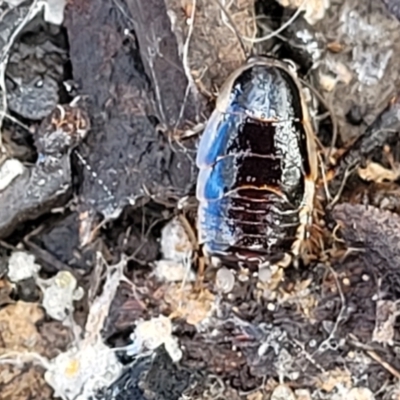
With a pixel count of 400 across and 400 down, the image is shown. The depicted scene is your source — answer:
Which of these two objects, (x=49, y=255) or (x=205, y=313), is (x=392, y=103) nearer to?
(x=205, y=313)

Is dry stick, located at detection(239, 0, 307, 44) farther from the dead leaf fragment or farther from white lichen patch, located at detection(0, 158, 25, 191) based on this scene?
white lichen patch, located at detection(0, 158, 25, 191)

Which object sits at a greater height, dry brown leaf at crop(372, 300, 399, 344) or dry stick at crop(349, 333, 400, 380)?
dry brown leaf at crop(372, 300, 399, 344)

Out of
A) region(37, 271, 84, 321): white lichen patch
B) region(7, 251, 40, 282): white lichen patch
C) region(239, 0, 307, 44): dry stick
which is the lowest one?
region(37, 271, 84, 321): white lichen patch

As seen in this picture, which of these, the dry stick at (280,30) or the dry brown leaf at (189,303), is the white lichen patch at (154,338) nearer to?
the dry brown leaf at (189,303)

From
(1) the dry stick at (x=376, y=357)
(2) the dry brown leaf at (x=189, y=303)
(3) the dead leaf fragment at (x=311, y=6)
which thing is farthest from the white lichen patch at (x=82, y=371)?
(3) the dead leaf fragment at (x=311, y=6)

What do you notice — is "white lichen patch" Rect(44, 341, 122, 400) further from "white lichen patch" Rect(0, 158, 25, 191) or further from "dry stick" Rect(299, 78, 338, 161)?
"dry stick" Rect(299, 78, 338, 161)

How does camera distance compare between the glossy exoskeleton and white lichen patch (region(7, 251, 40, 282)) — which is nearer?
the glossy exoskeleton

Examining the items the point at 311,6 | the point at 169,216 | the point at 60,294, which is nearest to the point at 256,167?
the point at 169,216

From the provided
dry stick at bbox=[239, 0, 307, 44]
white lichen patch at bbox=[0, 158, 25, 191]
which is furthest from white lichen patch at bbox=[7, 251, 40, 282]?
dry stick at bbox=[239, 0, 307, 44]
